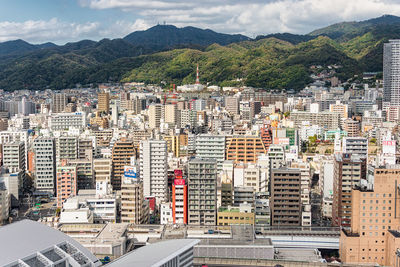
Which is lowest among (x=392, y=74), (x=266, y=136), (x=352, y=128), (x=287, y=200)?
(x=287, y=200)

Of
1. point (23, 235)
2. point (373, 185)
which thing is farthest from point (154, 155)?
point (23, 235)

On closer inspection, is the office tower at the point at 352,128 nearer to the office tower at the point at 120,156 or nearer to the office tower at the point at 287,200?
the office tower at the point at 120,156

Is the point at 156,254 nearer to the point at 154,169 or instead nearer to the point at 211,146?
the point at 154,169

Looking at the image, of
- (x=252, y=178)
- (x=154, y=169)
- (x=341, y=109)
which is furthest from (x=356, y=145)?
(x=341, y=109)

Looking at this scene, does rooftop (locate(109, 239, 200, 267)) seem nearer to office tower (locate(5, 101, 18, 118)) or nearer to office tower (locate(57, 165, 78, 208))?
office tower (locate(57, 165, 78, 208))

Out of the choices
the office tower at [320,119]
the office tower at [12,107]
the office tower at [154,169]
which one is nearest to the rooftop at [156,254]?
the office tower at [154,169]

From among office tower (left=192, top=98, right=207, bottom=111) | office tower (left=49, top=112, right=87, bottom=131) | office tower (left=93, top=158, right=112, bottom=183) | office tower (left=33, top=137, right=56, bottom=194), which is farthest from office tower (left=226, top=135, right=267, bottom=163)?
office tower (left=192, top=98, right=207, bottom=111)
